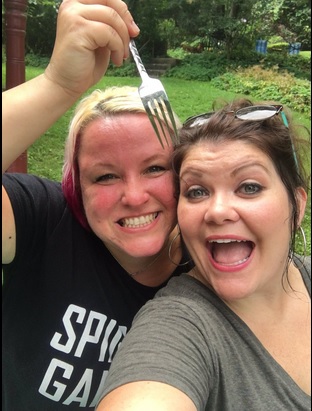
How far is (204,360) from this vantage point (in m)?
0.76

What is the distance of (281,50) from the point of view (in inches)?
96.1

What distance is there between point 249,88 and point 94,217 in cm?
223

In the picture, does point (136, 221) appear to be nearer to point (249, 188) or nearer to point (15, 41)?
point (249, 188)

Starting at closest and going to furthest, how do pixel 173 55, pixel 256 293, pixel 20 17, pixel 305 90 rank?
pixel 256 293, pixel 20 17, pixel 173 55, pixel 305 90

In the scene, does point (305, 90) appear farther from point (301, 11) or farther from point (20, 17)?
point (20, 17)

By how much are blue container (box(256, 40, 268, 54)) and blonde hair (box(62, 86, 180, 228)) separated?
1.49 meters

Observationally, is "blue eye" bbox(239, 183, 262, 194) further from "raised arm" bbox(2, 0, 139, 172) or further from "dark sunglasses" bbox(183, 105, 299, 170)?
"raised arm" bbox(2, 0, 139, 172)

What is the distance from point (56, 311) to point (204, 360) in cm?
39

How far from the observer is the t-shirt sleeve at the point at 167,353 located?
694mm

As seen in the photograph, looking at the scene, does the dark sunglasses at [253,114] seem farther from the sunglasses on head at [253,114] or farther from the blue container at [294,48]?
the blue container at [294,48]

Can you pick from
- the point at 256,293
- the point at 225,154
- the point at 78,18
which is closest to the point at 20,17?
the point at 78,18

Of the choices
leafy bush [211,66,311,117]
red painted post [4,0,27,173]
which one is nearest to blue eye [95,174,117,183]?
red painted post [4,0,27,173]

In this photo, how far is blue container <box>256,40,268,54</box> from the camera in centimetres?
239

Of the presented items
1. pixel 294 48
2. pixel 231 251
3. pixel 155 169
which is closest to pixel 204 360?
pixel 231 251
